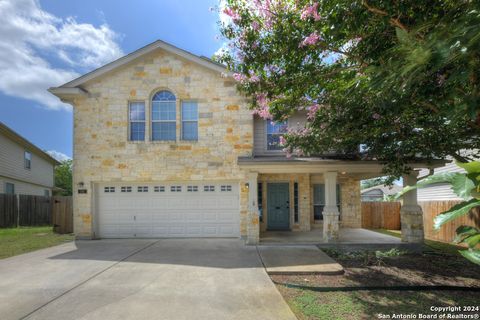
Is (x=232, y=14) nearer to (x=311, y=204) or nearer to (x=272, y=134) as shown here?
(x=272, y=134)

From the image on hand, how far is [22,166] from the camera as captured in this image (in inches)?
846

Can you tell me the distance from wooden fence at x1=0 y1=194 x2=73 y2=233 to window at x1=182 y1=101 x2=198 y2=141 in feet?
23.8

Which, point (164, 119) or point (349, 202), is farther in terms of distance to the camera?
point (349, 202)

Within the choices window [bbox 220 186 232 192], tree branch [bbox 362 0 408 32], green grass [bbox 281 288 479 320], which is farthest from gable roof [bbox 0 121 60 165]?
tree branch [bbox 362 0 408 32]

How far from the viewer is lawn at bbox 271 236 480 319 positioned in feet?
16.9

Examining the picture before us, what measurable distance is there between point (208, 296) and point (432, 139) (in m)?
6.85

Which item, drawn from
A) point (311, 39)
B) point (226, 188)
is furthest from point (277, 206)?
point (311, 39)

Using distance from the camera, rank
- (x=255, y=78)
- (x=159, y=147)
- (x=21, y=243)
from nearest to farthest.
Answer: (x=255, y=78) < (x=21, y=243) < (x=159, y=147)

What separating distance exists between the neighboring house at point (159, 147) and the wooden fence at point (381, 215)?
5.53 m

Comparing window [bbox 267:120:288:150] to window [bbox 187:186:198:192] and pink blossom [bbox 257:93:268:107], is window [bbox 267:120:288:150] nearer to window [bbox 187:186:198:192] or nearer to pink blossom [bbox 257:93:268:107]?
window [bbox 187:186:198:192]

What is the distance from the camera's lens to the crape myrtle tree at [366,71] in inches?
102

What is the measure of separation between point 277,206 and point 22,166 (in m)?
18.9

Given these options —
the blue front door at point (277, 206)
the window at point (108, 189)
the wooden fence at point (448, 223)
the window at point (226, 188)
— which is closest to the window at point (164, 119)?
the window at point (108, 189)

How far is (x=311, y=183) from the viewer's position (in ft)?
47.0
